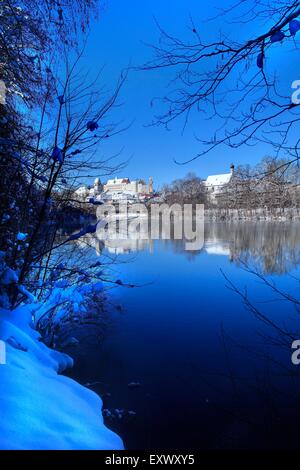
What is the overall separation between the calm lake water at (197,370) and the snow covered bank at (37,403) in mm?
643

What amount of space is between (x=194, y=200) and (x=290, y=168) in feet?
146

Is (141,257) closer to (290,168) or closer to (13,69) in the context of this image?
(13,69)

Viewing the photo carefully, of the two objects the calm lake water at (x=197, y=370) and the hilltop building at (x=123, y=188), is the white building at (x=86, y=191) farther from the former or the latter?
the calm lake water at (x=197, y=370)

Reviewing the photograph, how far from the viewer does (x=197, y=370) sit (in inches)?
158

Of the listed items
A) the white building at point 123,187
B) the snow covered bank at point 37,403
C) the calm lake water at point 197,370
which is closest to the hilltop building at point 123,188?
the white building at point 123,187

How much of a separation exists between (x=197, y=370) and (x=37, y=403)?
8.26ft

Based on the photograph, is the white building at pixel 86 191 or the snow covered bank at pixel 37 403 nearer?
the snow covered bank at pixel 37 403

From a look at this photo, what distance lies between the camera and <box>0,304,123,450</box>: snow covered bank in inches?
67.1

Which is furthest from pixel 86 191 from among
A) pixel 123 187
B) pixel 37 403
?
pixel 123 187

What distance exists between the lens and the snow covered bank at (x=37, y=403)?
5.59 ft

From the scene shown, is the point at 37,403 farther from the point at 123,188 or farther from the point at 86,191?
the point at 123,188

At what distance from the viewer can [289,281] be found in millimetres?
7953

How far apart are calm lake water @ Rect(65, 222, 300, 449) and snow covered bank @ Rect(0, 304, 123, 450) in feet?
2.11

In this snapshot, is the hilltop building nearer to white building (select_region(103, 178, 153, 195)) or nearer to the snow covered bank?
white building (select_region(103, 178, 153, 195))
